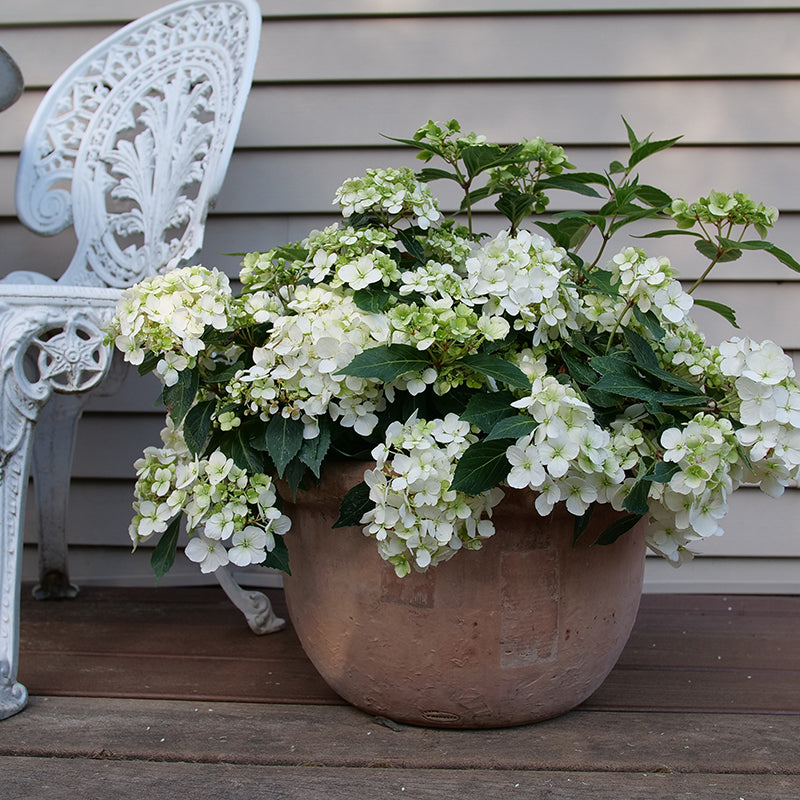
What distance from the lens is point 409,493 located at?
85cm

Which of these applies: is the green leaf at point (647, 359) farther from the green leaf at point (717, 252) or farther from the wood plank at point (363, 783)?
→ the wood plank at point (363, 783)

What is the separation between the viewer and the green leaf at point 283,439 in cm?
93

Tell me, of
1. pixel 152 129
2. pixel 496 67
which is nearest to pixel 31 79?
pixel 152 129

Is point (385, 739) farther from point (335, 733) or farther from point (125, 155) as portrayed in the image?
point (125, 155)

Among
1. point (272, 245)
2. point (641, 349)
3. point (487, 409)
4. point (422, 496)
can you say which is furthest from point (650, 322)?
point (272, 245)

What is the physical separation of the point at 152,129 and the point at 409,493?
118cm

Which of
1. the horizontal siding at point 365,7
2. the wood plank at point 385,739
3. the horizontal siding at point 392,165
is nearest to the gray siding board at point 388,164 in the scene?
the horizontal siding at point 392,165

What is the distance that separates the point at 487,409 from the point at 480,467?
0.08 metres

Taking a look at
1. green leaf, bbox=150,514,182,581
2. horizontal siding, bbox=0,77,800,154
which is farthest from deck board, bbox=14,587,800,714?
horizontal siding, bbox=0,77,800,154

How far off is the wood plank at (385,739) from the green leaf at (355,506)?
31cm

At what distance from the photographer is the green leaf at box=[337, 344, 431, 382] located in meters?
0.87

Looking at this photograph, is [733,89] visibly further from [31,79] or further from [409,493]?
[31,79]

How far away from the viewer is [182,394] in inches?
39.0

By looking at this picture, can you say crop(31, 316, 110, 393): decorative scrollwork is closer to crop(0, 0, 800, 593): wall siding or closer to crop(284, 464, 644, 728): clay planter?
crop(284, 464, 644, 728): clay planter
